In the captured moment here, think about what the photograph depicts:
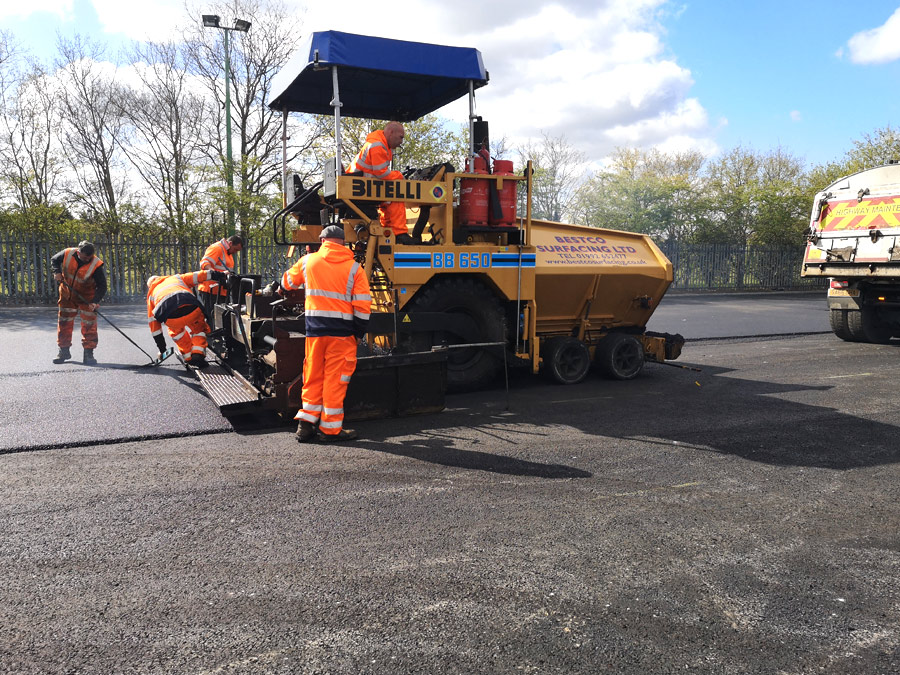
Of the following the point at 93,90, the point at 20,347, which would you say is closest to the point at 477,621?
the point at 20,347

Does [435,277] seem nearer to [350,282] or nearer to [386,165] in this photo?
[386,165]

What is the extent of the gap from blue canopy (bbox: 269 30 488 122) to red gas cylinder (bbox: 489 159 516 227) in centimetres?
76

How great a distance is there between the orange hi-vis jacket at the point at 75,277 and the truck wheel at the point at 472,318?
4858 mm

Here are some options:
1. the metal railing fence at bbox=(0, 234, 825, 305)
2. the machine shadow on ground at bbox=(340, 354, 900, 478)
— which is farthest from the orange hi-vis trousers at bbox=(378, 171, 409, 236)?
the metal railing fence at bbox=(0, 234, 825, 305)

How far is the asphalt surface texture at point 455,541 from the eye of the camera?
2.33m

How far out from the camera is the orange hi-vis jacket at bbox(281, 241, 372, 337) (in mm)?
4898

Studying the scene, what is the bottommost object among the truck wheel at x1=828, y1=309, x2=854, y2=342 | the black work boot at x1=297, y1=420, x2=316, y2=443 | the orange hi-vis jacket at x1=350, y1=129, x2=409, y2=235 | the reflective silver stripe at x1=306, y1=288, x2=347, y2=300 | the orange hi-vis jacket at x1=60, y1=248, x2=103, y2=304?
the black work boot at x1=297, y1=420, x2=316, y2=443

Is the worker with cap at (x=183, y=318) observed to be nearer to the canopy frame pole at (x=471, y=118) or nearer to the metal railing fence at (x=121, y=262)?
the canopy frame pole at (x=471, y=118)

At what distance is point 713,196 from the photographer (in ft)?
93.1

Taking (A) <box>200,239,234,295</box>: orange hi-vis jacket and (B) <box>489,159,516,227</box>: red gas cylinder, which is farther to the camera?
(A) <box>200,239,234,295</box>: orange hi-vis jacket

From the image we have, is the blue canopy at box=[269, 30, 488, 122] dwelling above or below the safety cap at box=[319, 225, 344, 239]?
above

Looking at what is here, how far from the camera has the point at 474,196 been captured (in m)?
6.30

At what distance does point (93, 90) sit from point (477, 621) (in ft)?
90.1

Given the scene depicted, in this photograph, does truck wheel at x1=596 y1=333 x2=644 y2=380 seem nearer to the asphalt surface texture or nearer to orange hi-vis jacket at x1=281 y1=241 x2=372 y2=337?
the asphalt surface texture
